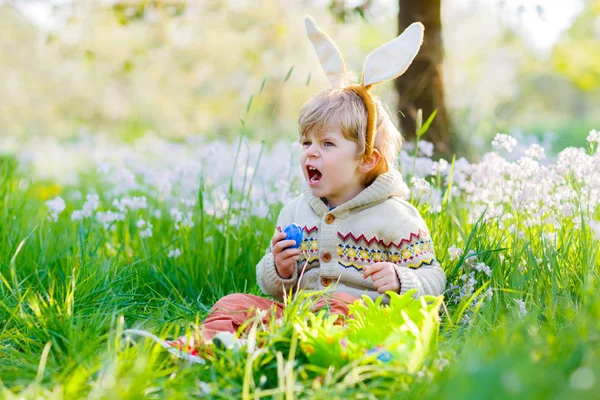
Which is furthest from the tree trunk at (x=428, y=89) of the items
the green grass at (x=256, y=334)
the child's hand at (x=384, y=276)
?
the child's hand at (x=384, y=276)

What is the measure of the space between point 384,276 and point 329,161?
0.56 m

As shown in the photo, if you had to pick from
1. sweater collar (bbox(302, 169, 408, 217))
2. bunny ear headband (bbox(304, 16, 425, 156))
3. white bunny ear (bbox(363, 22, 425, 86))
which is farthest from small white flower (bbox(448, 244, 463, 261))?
white bunny ear (bbox(363, 22, 425, 86))

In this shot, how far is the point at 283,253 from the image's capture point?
2.93m

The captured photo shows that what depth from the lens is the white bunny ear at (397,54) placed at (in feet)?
9.68

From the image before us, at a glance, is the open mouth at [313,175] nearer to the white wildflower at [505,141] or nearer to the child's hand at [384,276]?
the child's hand at [384,276]

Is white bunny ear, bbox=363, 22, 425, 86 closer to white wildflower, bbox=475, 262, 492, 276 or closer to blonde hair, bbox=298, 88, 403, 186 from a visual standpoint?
blonde hair, bbox=298, 88, 403, 186

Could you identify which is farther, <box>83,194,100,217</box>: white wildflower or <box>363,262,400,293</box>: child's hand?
<box>83,194,100,217</box>: white wildflower

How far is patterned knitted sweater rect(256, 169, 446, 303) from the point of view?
9.55ft

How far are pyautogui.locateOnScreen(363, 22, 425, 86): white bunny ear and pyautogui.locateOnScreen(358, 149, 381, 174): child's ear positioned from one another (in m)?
0.32

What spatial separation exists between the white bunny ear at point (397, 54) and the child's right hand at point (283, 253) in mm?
801

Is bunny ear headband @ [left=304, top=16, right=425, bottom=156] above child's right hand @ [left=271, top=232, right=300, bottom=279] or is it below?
above

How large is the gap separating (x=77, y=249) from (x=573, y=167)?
7.81ft

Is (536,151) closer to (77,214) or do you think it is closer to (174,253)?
(174,253)

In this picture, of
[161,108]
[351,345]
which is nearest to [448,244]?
[351,345]
